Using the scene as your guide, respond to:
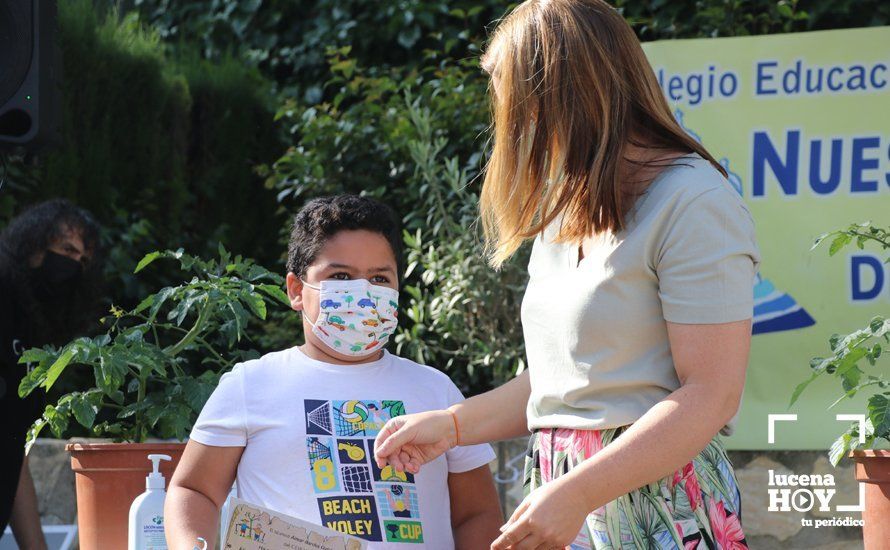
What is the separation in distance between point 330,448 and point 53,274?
193 centimetres

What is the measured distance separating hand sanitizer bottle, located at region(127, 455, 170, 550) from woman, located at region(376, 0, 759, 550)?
0.95m

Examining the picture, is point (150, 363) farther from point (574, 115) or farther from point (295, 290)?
point (574, 115)

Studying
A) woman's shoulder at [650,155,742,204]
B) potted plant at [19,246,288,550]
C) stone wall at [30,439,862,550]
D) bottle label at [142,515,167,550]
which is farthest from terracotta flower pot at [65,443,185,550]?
stone wall at [30,439,862,550]

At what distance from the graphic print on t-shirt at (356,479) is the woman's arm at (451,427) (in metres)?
0.31

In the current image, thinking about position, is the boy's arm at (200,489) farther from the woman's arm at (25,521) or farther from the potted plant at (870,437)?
the woman's arm at (25,521)

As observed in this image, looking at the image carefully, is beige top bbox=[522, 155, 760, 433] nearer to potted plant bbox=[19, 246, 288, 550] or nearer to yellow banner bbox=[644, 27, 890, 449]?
potted plant bbox=[19, 246, 288, 550]

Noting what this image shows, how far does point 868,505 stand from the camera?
2.40 metres

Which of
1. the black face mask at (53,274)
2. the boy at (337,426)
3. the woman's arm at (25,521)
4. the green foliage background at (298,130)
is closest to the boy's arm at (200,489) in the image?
the boy at (337,426)

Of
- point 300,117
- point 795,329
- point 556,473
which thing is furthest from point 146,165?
point 556,473

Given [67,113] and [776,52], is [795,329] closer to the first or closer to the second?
[776,52]

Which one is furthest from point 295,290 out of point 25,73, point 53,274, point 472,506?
point 53,274

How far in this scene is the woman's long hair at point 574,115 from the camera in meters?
1.47

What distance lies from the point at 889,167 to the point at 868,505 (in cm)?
178

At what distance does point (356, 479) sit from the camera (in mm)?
2039
